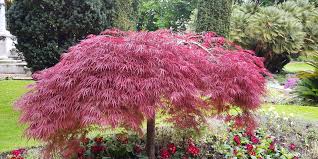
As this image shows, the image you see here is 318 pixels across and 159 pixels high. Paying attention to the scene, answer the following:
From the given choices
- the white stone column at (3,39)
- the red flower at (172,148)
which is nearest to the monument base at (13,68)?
the white stone column at (3,39)

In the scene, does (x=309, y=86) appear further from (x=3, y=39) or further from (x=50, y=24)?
(x=3, y=39)

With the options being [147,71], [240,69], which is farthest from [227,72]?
[147,71]

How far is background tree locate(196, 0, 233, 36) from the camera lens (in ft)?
34.8

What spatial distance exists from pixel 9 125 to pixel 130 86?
406 cm

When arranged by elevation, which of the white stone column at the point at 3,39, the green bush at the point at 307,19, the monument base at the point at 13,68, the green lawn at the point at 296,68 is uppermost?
the green bush at the point at 307,19

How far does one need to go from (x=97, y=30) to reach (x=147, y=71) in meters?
3.52

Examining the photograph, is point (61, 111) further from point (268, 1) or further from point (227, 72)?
point (268, 1)

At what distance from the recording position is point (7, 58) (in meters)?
15.3

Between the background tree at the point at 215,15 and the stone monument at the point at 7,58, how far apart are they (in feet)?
21.7

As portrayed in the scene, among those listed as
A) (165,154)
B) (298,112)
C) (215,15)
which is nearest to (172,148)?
(165,154)

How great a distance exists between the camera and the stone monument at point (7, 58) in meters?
13.9

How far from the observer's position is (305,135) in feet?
19.2

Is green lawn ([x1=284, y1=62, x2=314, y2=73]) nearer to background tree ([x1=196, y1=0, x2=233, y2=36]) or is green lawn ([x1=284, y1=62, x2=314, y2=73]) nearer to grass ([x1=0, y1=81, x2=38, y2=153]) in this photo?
background tree ([x1=196, y1=0, x2=233, y2=36])

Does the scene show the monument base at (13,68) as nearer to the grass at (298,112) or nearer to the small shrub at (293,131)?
the grass at (298,112)
